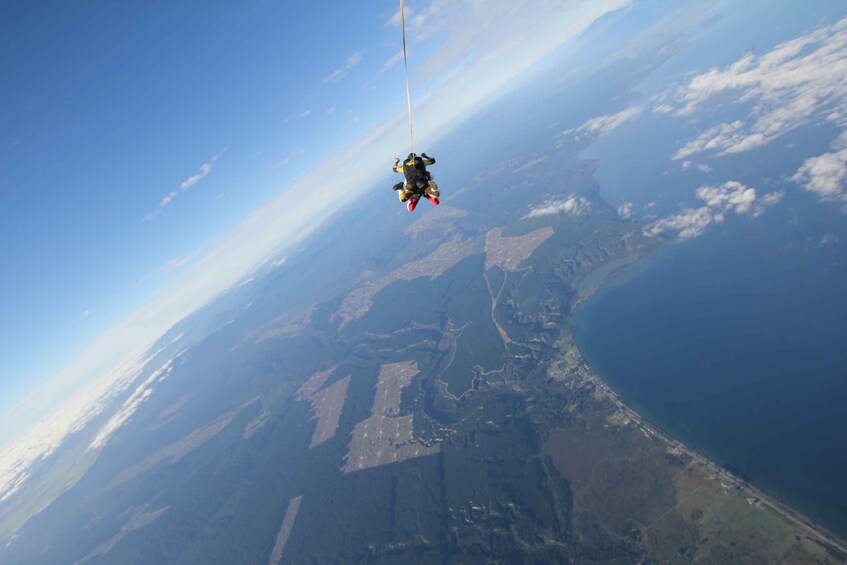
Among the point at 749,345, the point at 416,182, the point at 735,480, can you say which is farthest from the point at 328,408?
the point at 416,182

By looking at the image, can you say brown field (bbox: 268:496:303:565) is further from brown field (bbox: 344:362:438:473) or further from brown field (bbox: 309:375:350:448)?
brown field (bbox: 309:375:350:448)

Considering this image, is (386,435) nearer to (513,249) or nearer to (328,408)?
(328,408)

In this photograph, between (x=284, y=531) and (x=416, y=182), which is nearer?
(x=416, y=182)

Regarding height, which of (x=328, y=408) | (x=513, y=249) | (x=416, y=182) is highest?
(x=416, y=182)

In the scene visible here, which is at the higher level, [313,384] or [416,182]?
[416,182]

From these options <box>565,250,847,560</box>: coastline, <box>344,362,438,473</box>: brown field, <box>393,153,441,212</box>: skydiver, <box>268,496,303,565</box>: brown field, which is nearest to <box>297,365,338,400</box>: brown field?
<box>344,362,438,473</box>: brown field

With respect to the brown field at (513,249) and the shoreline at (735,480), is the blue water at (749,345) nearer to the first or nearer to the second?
the shoreline at (735,480)

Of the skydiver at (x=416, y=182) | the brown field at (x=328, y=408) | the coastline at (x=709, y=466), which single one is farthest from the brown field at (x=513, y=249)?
the skydiver at (x=416, y=182)

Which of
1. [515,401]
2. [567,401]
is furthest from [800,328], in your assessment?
[515,401]
